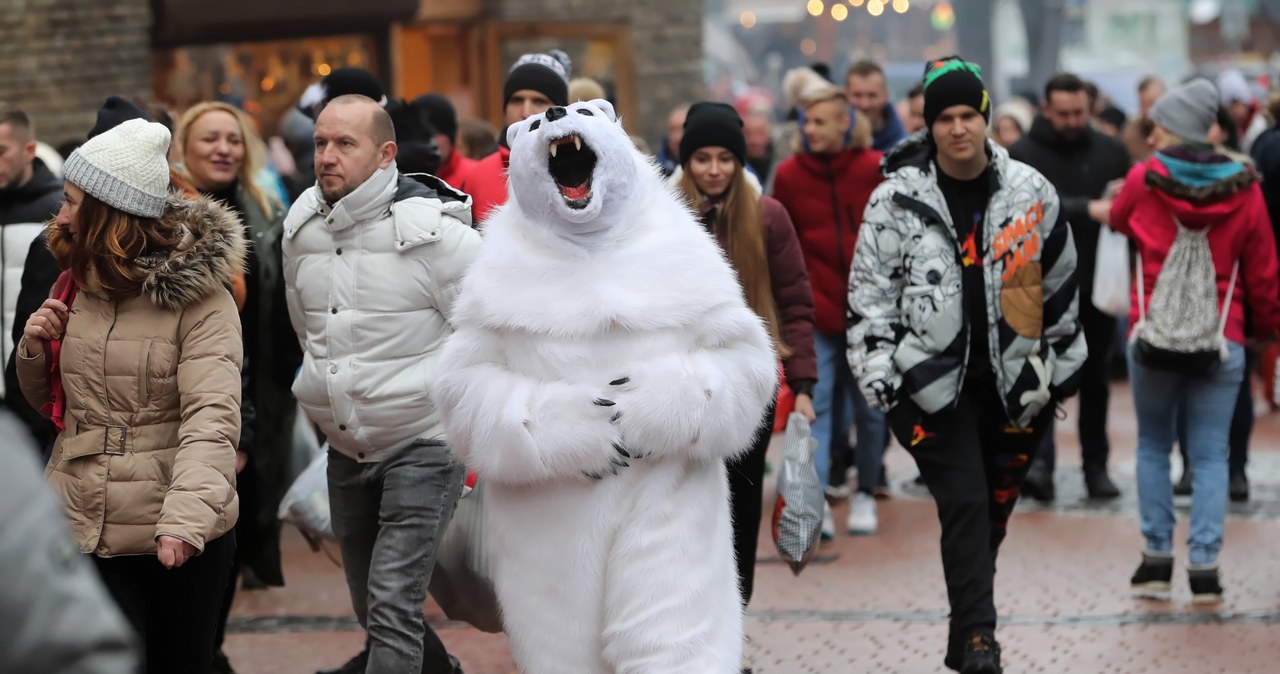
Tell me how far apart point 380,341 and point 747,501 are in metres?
1.65

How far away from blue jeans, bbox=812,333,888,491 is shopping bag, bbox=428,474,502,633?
3581 millimetres

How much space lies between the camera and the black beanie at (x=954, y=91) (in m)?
6.51

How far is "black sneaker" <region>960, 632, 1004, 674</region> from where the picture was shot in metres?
6.24

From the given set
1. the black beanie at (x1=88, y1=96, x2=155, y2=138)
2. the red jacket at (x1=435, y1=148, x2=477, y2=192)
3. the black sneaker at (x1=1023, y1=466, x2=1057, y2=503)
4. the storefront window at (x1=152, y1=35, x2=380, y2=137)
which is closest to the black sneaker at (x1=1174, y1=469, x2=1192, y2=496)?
the black sneaker at (x1=1023, y1=466, x2=1057, y2=503)

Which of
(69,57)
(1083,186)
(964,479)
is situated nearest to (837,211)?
(1083,186)

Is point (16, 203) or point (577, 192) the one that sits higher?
point (577, 192)

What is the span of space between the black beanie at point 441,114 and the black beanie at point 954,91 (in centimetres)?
282

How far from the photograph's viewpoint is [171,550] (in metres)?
4.66

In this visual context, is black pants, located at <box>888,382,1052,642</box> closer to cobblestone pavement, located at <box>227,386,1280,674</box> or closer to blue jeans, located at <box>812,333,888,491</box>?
cobblestone pavement, located at <box>227,386,1280,674</box>

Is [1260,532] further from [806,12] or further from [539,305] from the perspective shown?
[806,12]

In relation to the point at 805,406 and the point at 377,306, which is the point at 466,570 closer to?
the point at 377,306

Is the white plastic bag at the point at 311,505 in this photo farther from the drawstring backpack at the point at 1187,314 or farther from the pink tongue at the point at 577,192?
the drawstring backpack at the point at 1187,314

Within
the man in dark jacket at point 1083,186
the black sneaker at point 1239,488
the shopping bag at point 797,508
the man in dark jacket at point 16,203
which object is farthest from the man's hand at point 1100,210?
the man in dark jacket at point 16,203

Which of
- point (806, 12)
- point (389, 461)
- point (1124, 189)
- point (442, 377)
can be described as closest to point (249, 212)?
point (389, 461)
